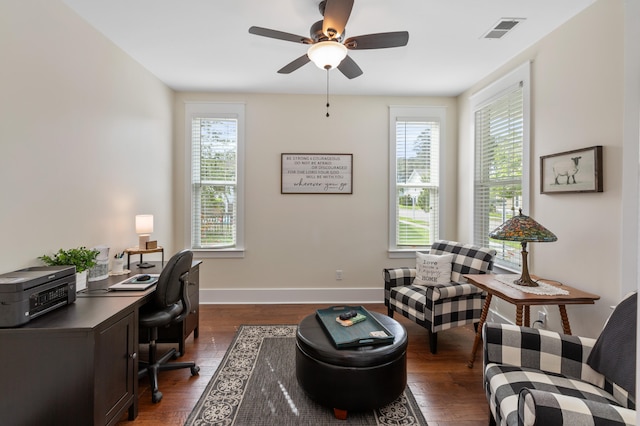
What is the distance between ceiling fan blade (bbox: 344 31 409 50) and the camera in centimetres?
193

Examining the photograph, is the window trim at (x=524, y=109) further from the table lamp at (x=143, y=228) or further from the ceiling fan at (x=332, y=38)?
the table lamp at (x=143, y=228)

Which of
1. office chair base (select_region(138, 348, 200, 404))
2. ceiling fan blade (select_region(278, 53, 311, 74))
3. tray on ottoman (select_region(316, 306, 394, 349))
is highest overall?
ceiling fan blade (select_region(278, 53, 311, 74))

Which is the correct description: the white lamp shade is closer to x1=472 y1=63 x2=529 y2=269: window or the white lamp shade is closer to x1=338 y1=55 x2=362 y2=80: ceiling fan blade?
x1=338 y1=55 x2=362 y2=80: ceiling fan blade

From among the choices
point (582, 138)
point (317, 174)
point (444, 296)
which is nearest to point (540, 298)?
point (444, 296)

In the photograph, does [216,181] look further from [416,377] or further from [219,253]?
[416,377]

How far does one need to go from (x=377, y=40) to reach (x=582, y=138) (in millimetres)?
1699

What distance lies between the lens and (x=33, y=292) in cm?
152

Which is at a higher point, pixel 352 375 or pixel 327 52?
pixel 327 52

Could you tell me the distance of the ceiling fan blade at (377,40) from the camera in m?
1.93

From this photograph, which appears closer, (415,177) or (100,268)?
(100,268)

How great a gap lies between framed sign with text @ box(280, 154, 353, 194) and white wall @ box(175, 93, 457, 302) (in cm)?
8

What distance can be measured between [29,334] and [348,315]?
6.12 feet

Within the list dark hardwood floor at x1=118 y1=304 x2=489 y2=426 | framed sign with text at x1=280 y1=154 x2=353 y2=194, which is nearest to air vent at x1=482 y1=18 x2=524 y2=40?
framed sign with text at x1=280 y1=154 x2=353 y2=194

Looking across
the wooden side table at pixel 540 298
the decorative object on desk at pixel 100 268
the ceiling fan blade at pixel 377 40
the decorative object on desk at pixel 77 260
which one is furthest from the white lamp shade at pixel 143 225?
the wooden side table at pixel 540 298
